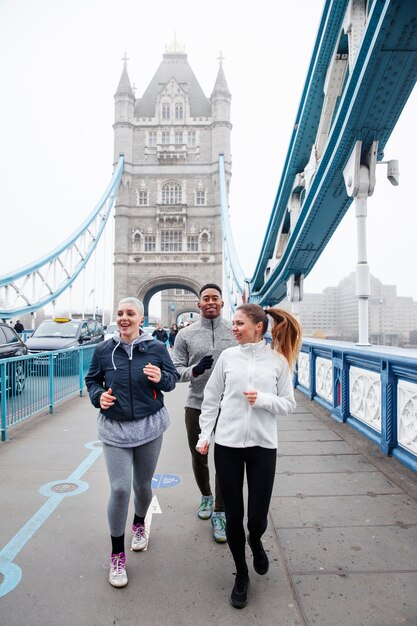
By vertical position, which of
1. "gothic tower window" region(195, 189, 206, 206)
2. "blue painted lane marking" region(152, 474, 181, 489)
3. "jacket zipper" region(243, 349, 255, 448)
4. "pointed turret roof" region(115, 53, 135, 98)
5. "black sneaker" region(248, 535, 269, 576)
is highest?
"pointed turret roof" region(115, 53, 135, 98)

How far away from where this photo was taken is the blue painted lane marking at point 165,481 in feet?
11.2

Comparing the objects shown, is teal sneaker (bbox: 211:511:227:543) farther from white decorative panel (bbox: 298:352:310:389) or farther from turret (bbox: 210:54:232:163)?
turret (bbox: 210:54:232:163)

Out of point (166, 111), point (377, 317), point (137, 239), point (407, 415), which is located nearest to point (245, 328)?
point (407, 415)

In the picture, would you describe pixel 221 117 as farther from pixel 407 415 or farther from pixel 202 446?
pixel 202 446

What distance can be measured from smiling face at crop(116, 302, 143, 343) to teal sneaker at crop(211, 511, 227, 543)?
48.3 inches

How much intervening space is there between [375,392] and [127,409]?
2.87m

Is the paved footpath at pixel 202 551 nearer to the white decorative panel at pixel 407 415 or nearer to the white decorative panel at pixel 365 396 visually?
the white decorative panel at pixel 407 415

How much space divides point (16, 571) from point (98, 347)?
120 centimetres

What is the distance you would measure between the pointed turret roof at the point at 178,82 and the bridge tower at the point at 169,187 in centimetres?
11

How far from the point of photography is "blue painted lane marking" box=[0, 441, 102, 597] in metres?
2.12

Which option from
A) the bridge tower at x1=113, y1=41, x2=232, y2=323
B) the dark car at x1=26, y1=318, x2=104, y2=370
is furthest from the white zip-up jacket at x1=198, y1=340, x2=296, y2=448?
the bridge tower at x1=113, y1=41, x2=232, y2=323

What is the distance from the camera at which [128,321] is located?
2273 millimetres

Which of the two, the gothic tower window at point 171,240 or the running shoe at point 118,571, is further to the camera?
the gothic tower window at point 171,240

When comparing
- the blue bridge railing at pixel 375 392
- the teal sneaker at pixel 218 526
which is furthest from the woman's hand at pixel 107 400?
the blue bridge railing at pixel 375 392
